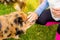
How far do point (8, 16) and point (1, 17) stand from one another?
40 mm

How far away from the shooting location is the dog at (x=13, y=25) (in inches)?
41.3

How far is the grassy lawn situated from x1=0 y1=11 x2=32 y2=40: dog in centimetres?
4

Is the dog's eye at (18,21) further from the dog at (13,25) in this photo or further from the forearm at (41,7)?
the forearm at (41,7)

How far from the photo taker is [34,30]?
1.14m

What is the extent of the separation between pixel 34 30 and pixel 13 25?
146 mm

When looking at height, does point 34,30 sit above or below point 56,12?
below

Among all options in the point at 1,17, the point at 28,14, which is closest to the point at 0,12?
the point at 1,17

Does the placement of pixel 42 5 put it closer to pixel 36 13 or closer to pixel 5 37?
pixel 36 13

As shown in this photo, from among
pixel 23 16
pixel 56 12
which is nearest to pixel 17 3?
pixel 23 16

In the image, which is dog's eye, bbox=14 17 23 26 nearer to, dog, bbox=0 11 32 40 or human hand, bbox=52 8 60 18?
dog, bbox=0 11 32 40

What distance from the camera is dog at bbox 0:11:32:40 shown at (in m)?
1.05

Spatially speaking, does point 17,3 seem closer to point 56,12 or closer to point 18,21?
point 18,21

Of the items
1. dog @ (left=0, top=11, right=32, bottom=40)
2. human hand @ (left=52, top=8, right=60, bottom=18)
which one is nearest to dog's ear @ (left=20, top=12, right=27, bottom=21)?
dog @ (left=0, top=11, right=32, bottom=40)

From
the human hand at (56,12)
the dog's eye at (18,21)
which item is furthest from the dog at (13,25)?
the human hand at (56,12)
